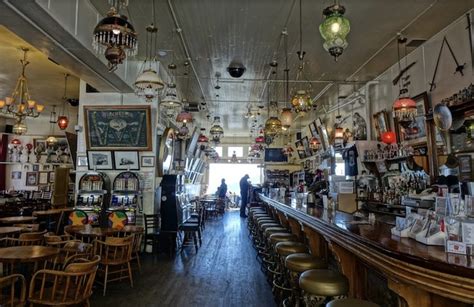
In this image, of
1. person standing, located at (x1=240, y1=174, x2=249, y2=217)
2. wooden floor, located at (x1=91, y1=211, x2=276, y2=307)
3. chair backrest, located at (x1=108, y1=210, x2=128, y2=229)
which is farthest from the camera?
person standing, located at (x1=240, y1=174, x2=249, y2=217)

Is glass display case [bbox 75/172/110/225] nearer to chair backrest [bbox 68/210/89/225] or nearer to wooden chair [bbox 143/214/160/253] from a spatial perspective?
chair backrest [bbox 68/210/89/225]

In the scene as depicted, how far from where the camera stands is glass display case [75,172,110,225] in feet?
21.6

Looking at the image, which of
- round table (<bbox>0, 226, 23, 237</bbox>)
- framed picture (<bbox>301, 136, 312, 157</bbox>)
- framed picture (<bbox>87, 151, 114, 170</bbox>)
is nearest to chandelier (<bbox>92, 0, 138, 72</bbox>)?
round table (<bbox>0, 226, 23, 237</bbox>)

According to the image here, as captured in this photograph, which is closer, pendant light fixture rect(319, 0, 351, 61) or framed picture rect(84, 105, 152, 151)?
pendant light fixture rect(319, 0, 351, 61)

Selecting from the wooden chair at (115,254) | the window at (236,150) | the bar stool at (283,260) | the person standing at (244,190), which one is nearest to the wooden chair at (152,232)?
the wooden chair at (115,254)

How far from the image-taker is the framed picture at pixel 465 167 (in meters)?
4.93

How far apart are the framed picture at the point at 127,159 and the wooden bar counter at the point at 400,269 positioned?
5.07m

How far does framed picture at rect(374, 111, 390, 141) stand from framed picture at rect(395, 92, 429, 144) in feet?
2.06

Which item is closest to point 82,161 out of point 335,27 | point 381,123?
point 335,27

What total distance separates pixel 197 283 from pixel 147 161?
3132 millimetres

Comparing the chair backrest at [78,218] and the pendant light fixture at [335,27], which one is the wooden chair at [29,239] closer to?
the chair backrest at [78,218]

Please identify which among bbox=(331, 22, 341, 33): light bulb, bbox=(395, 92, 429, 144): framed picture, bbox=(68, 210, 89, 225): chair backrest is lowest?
bbox=(68, 210, 89, 225): chair backrest

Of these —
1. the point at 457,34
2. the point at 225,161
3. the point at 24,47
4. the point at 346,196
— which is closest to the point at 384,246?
the point at 346,196

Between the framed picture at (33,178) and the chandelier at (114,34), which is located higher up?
the chandelier at (114,34)
